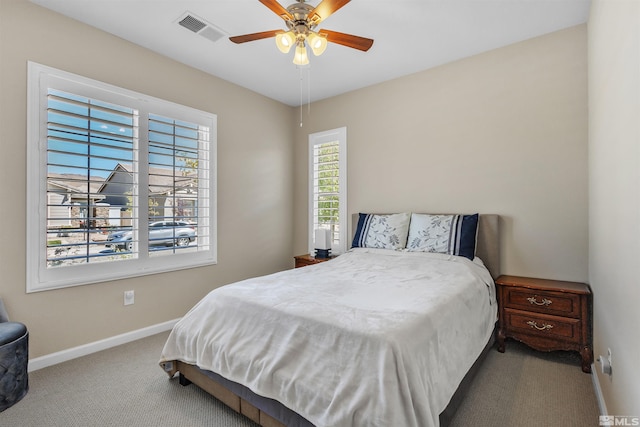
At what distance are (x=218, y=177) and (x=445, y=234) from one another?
8.54 feet

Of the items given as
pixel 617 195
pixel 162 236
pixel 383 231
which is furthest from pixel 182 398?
pixel 617 195

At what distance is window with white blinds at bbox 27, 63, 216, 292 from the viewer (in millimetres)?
2377

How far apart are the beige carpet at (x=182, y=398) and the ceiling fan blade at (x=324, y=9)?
2.52m

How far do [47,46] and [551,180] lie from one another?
4.37 meters

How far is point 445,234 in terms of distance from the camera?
2941 mm

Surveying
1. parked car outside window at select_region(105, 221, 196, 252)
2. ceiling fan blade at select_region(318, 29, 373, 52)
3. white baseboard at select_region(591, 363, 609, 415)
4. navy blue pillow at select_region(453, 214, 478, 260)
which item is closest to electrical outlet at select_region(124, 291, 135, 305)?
parked car outside window at select_region(105, 221, 196, 252)

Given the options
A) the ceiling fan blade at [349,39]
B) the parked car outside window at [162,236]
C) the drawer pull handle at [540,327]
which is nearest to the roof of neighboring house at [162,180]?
the parked car outside window at [162,236]

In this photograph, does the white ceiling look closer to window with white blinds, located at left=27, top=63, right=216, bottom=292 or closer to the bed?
window with white blinds, located at left=27, top=63, right=216, bottom=292

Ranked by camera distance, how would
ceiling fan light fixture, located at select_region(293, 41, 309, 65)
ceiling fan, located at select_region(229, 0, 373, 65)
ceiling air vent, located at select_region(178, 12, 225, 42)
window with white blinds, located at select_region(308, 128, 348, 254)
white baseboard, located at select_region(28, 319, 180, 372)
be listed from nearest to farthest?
ceiling fan, located at select_region(229, 0, 373, 65), ceiling fan light fixture, located at select_region(293, 41, 309, 65), white baseboard, located at select_region(28, 319, 180, 372), ceiling air vent, located at select_region(178, 12, 225, 42), window with white blinds, located at select_region(308, 128, 348, 254)

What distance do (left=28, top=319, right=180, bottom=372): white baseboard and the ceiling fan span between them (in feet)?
9.07

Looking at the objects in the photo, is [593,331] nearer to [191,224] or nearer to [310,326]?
[310,326]

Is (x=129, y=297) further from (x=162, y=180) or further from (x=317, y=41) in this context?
(x=317, y=41)

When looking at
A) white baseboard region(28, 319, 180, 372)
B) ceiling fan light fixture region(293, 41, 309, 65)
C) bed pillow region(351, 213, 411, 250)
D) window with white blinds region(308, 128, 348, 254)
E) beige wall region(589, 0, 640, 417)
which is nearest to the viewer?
beige wall region(589, 0, 640, 417)

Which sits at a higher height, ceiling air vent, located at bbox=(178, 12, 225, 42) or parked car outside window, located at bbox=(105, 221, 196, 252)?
ceiling air vent, located at bbox=(178, 12, 225, 42)
